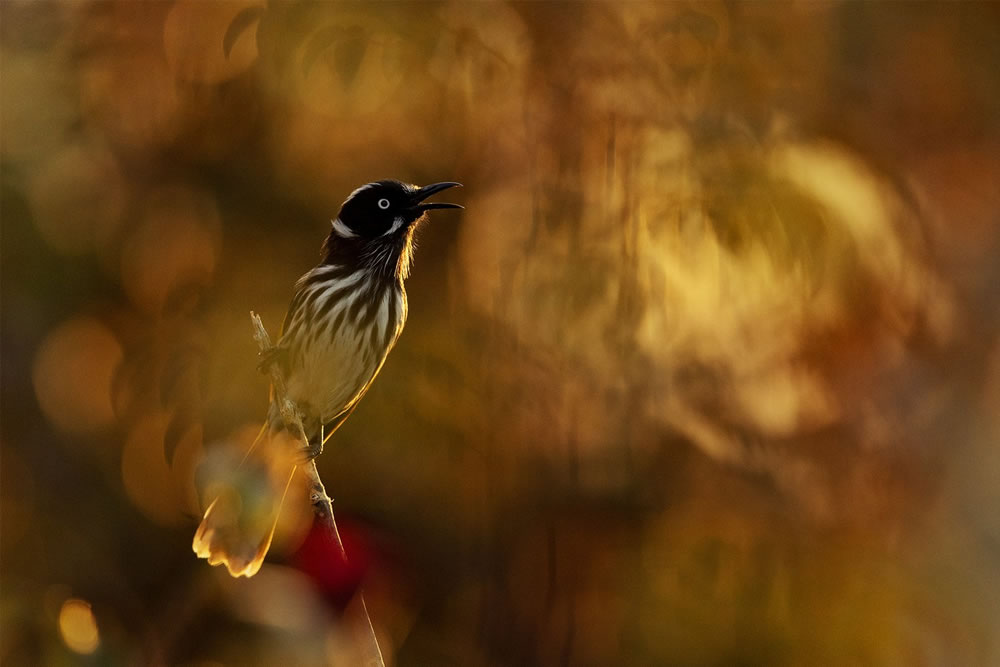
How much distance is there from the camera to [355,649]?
2361 millimetres

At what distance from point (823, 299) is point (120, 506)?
12.7 feet

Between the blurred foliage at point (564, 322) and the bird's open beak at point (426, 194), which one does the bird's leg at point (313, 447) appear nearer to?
the blurred foliage at point (564, 322)

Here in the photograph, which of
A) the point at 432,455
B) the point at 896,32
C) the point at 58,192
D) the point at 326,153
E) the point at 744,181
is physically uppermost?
the point at 896,32

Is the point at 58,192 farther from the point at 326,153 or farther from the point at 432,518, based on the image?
the point at 432,518

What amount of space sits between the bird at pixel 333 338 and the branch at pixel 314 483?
0.21ft

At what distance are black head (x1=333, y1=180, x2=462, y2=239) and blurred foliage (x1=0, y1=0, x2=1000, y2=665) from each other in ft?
1.41

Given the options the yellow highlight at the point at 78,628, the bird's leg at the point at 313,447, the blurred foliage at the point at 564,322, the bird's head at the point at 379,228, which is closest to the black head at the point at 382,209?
the bird's head at the point at 379,228

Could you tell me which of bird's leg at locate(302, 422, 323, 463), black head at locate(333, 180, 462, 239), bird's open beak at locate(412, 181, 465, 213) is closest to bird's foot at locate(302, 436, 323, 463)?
bird's leg at locate(302, 422, 323, 463)

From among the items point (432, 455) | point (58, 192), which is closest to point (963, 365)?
point (432, 455)

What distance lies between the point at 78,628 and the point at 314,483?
111 centimetres

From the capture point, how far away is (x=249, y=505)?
3.80 meters

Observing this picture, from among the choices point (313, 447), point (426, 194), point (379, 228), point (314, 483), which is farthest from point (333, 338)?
point (314, 483)

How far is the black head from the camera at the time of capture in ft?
14.6

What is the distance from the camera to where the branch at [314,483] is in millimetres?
2258
